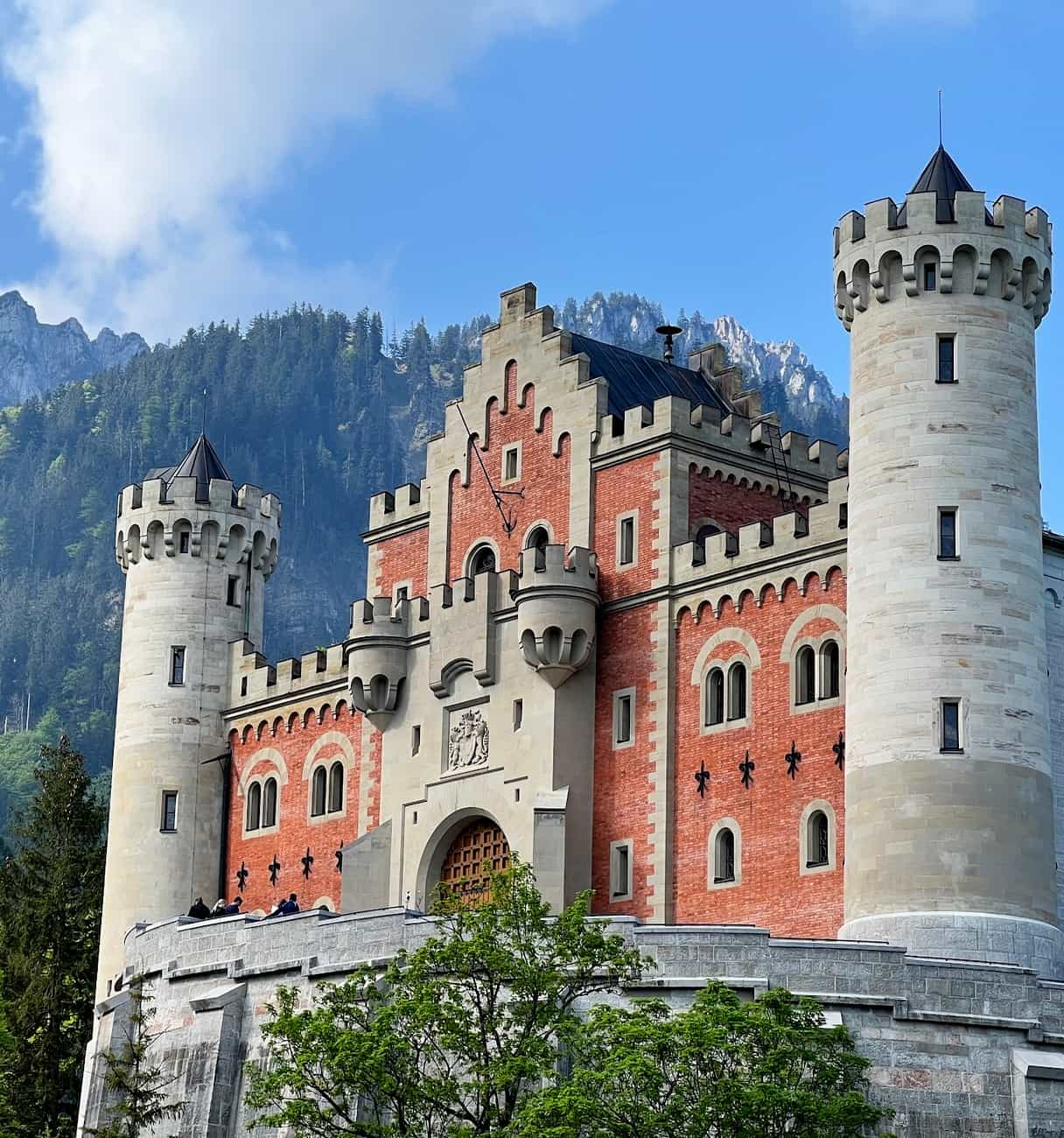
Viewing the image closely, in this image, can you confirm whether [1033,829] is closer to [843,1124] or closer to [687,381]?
[843,1124]

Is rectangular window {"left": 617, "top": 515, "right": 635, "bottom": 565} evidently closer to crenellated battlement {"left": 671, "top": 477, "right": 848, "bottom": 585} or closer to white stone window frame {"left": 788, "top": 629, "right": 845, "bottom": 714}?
crenellated battlement {"left": 671, "top": 477, "right": 848, "bottom": 585}

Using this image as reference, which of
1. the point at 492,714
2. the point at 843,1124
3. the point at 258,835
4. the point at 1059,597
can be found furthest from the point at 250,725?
the point at 843,1124

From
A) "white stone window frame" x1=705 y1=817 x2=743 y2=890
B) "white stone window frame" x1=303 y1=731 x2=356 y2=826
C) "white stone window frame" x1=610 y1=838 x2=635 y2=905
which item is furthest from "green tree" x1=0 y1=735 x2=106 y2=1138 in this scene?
"white stone window frame" x1=705 y1=817 x2=743 y2=890

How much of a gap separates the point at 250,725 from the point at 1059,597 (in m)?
28.1

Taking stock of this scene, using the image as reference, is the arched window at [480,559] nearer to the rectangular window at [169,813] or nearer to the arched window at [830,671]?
the rectangular window at [169,813]

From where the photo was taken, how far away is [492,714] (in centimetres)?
6412

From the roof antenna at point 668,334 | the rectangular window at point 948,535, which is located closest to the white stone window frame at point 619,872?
the rectangular window at point 948,535

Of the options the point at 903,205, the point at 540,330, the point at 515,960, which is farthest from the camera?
the point at 540,330

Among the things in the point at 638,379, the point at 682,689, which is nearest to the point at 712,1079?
the point at 682,689

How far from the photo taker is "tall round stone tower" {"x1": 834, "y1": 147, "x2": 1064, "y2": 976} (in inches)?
1976

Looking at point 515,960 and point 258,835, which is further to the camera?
point 258,835

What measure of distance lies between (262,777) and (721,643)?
19047 mm

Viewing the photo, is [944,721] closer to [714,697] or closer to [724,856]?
[724,856]

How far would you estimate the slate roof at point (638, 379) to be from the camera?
221 feet
